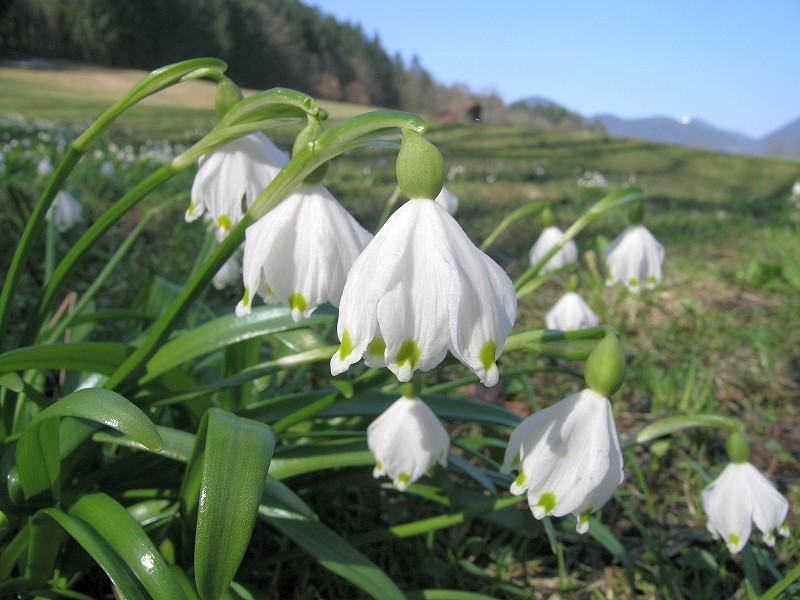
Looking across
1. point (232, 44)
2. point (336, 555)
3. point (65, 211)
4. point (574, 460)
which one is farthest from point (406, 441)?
point (232, 44)

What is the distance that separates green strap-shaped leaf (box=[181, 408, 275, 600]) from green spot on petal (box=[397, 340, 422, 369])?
18cm

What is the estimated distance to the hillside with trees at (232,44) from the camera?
16.5 meters

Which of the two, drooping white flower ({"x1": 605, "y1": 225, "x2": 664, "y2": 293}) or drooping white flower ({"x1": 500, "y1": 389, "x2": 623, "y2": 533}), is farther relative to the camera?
drooping white flower ({"x1": 605, "y1": 225, "x2": 664, "y2": 293})

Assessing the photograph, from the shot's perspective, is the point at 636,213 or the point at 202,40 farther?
the point at 202,40

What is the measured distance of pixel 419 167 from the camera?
0.61 metres

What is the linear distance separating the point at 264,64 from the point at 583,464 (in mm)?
21466

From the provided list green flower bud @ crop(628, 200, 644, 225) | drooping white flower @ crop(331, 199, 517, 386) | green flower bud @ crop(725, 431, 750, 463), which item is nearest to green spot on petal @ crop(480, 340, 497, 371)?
drooping white flower @ crop(331, 199, 517, 386)

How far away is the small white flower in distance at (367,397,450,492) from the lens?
965 mm

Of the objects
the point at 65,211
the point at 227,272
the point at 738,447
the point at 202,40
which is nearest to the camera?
the point at 738,447

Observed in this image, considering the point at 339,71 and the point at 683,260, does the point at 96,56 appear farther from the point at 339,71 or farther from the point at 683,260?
the point at 683,260

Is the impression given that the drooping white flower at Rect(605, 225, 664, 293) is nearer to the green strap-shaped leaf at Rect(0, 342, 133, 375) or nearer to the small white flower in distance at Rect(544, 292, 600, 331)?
the small white flower in distance at Rect(544, 292, 600, 331)

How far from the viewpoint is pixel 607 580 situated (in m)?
1.29

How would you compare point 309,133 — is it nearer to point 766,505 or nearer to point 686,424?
point 686,424

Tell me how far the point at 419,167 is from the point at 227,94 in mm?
337
